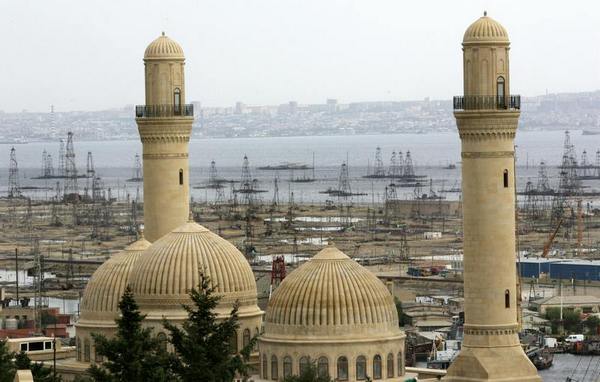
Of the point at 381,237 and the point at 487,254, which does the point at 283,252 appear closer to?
the point at 381,237

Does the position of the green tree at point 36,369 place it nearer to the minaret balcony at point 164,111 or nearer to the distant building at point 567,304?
the minaret balcony at point 164,111

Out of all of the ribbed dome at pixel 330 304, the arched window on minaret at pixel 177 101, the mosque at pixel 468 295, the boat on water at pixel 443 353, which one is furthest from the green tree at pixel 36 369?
the boat on water at pixel 443 353

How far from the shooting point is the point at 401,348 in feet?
158

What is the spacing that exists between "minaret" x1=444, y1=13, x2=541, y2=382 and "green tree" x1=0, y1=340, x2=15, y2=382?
32.9 ft

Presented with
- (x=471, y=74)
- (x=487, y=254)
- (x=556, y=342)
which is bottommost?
(x=556, y=342)

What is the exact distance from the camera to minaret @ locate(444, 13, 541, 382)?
4681 cm

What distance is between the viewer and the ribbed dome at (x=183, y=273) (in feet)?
164

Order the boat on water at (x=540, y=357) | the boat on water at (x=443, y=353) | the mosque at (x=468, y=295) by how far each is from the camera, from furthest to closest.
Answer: the boat on water at (x=540, y=357) < the boat on water at (x=443, y=353) < the mosque at (x=468, y=295)

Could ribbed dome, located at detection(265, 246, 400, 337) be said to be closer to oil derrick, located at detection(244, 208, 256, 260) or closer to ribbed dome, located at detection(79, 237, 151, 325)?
ribbed dome, located at detection(79, 237, 151, 325)

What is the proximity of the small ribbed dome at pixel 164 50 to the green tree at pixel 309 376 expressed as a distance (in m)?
12.4

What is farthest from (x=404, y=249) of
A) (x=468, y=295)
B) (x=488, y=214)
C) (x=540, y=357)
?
(x=488, y=214)

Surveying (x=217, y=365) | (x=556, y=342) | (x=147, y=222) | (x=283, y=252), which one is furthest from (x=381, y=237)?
(x=217, y=365)

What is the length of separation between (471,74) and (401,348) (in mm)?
6645

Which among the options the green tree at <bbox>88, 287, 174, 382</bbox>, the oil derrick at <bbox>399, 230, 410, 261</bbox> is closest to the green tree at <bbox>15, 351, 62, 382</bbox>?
the green tree at <bbox>88, 287, 174, 382</bbox>
